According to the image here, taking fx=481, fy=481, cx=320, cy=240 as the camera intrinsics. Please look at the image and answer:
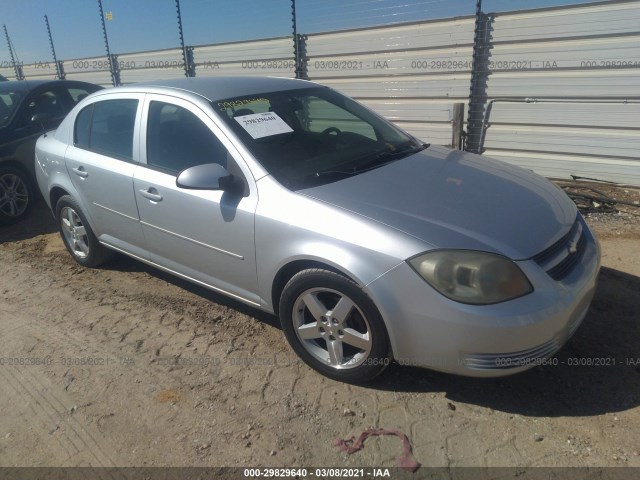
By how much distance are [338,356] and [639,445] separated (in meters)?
1.48

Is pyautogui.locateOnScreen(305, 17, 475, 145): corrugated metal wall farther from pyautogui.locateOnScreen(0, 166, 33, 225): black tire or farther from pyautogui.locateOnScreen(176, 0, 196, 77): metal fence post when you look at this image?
pyautogui.locateOnScreen(0, 166, 33, 225): black tire

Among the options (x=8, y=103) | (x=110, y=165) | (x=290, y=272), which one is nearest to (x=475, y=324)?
(x=290, y=272)

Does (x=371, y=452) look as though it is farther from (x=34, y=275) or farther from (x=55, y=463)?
(x=34, y=275)

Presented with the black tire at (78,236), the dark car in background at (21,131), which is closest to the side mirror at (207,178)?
the black tire at (78,236)

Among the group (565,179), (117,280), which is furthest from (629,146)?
(117,280)

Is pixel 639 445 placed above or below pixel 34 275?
above

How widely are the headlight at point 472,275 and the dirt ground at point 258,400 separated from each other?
2.25 feet

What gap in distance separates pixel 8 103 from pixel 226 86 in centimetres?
427

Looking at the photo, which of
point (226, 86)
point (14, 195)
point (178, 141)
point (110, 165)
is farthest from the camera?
point (14, 195)

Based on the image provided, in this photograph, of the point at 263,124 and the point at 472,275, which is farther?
the point at 263,124

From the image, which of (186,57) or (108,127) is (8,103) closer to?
(108,127)

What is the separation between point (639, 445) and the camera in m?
2.22

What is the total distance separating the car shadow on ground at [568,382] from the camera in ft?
8.20

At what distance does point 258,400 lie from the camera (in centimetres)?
267
